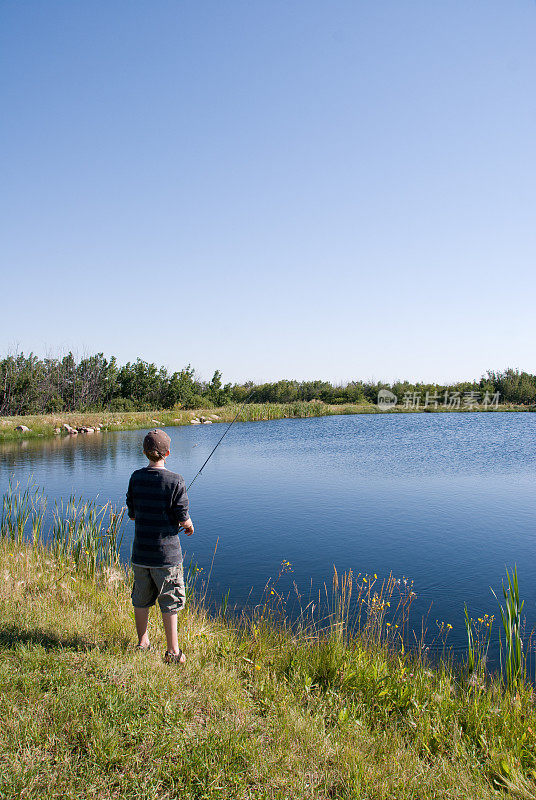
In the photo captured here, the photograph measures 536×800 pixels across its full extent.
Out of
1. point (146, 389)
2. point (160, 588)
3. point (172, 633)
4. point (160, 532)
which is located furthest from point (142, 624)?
point (146, 389)

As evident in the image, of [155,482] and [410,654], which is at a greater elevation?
[155,482]

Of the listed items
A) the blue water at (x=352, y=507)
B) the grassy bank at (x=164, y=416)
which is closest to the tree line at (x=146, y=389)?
the grassy bank at (x=164, y=416)

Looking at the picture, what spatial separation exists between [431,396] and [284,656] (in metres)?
61.7

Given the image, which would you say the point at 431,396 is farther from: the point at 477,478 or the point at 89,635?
the point at 89,635

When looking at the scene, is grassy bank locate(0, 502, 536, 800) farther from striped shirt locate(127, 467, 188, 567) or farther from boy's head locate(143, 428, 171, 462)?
boy's head locate(143, 428, 171, 462)

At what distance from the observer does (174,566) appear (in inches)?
157

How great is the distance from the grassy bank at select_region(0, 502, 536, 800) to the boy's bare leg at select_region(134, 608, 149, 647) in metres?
0.10

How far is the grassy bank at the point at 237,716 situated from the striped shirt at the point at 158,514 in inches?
31.4

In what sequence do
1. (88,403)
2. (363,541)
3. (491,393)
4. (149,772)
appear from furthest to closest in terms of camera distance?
1. (491,393)
2. (88,403)
3. (363,541)
4. (149,772)

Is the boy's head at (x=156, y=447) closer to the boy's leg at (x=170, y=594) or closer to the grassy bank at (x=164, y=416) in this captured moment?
the boy's leg at (x=170, y=594)

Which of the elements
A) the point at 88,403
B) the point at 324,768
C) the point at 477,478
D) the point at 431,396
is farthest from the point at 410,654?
the point at 431,396

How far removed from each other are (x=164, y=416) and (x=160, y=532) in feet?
130

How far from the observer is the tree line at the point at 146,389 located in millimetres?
40594

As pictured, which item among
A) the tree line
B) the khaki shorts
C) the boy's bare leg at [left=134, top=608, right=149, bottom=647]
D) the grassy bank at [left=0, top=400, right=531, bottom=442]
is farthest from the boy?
the tree line
